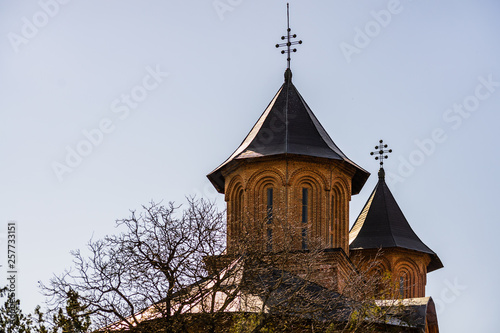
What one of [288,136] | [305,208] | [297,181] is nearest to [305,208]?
[305,208]

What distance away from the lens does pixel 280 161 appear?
33.8 meters

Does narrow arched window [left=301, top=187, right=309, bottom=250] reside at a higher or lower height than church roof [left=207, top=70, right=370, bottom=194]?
lower

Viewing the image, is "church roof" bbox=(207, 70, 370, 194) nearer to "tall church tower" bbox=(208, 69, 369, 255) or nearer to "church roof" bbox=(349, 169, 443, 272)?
"tall church tower" bbox=(208, 69, 369, 255)

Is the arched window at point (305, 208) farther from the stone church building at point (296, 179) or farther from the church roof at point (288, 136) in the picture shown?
the church roof at point (288, 136)

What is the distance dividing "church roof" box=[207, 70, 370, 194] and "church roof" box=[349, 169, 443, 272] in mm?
5376

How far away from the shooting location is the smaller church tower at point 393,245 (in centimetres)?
4116

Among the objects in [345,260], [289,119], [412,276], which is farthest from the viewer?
[412,276]

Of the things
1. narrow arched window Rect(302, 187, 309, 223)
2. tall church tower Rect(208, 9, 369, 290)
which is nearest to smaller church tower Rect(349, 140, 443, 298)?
tall church tower Rect(208, 9, 369, 290)

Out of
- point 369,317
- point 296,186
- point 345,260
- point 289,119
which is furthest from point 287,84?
point 369,317

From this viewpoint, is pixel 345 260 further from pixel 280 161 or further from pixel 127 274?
pixel 127 274

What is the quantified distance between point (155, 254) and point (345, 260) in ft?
40.1

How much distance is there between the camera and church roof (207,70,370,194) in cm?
3397

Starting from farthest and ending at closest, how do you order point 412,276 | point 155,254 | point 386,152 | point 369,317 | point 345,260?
point 386,152
point 412,276
point 345,260
point 369,317
point 155,254

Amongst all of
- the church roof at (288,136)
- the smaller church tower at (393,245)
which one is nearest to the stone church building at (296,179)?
the church roof at (288,136)
